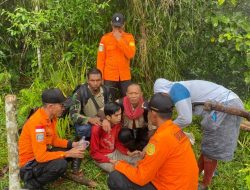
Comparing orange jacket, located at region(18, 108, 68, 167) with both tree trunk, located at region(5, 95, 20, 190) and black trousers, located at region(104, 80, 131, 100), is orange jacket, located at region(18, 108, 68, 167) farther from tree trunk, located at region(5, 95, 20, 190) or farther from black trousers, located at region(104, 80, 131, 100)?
black trousers, located at region(104, 80, 131, 100)

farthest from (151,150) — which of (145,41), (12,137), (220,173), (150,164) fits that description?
(145,41)

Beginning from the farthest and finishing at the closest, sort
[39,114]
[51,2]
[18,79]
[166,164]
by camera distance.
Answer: [18,79] → [51,2] → [39,114] → [166,164]

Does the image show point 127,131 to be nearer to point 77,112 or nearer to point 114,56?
point 77,112

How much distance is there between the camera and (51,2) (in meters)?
6.39

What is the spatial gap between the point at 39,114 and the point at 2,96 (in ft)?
9.75

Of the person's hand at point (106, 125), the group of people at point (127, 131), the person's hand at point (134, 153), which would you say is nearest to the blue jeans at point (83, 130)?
the group of people at point (127, 131)

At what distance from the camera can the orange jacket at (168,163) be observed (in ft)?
10.6

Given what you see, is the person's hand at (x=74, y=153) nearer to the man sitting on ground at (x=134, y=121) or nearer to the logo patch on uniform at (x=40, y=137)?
the logo patch on uniform at (x=40, y=137)

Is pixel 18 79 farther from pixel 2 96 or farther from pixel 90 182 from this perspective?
pixel 90 182

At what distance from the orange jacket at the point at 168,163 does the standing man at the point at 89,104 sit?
1716 millimetres

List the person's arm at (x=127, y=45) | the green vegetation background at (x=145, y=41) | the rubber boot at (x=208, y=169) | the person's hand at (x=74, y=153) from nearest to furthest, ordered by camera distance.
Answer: the person's hand at (x=74, y=153), the rubber boot at (x=208, y=169), the person's arm at (x=127, y=45), the green vegetation background at (x=145, y=41)

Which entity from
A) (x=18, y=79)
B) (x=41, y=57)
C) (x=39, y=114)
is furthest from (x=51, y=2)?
(x=39, y=114)

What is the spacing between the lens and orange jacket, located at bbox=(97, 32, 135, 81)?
5.90 meters

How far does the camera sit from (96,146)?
16.1 feet
